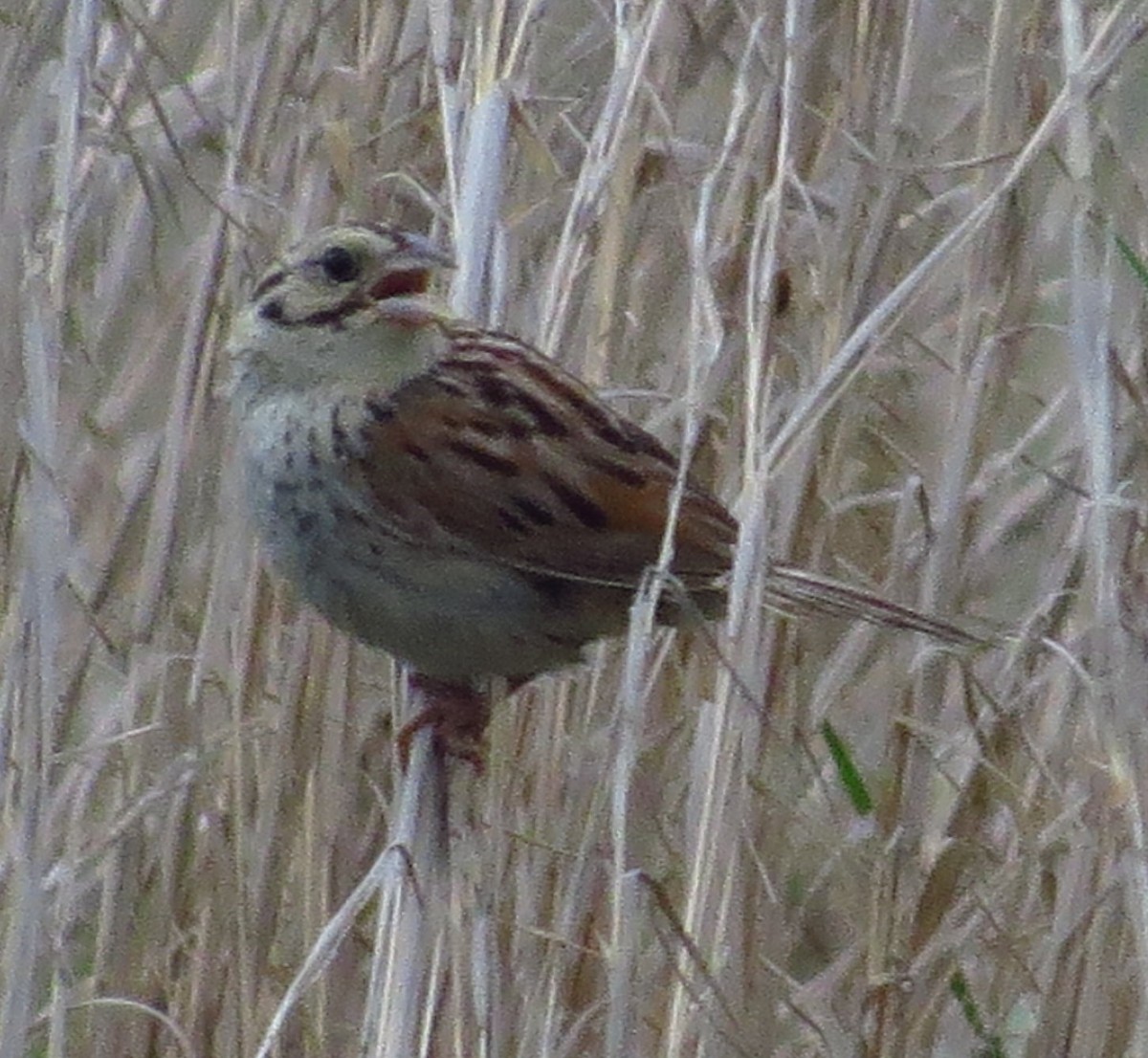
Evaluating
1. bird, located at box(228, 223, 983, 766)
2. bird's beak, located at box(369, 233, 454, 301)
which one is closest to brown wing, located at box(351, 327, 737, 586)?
bird, located at box(228, 223, 983, 766)

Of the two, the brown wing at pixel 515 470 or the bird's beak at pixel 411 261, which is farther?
the brown wing at pixel 515 470

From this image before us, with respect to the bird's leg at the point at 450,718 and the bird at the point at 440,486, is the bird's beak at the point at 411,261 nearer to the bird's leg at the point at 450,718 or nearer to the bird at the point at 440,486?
the bird at the point at 440,486

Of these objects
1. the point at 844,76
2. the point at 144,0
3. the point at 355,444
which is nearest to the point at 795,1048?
the point at 355,444

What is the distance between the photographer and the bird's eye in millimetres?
1958

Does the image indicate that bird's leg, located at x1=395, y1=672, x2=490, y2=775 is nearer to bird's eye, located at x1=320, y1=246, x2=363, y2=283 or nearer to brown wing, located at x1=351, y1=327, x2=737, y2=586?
brown wing, located at x1=351, y1=327, x2=737, y2=586

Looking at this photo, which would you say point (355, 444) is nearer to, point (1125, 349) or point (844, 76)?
point (844, 76)

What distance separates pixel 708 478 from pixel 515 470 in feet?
0.59

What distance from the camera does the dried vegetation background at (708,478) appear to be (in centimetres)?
178

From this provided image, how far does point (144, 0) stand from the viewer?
6.70 feet

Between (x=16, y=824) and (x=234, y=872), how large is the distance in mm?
340

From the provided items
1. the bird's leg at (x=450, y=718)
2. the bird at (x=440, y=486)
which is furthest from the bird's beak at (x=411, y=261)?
the bird's leg at (x=450, y=718)

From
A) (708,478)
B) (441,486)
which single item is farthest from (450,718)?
(708,478)

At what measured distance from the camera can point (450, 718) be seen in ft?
6.50

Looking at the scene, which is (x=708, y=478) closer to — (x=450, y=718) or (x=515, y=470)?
(x=515, y=470)
